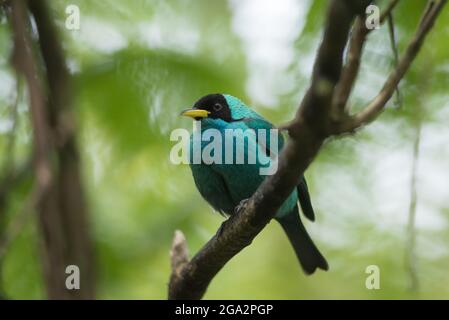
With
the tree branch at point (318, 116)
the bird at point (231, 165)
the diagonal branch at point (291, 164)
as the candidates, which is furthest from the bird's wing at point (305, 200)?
the tree branch at point (318, 116)

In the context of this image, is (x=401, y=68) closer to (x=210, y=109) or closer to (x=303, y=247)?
(x=210, y=109)

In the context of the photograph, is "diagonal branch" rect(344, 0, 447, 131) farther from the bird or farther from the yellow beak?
the yellow beak

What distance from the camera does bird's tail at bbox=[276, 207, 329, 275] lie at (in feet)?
17.6

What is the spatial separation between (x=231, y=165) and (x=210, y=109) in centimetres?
46

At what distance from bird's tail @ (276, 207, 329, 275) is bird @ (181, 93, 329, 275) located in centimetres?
17

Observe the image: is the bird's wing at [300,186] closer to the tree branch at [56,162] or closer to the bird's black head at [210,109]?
the bird's black head at [210,109]

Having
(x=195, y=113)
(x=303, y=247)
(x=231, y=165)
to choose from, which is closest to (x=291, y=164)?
(x=231, y=165)

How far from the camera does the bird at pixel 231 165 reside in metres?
4.89

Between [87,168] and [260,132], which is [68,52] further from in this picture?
[260,132]

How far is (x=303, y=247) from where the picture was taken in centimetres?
539

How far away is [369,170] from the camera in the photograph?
5156 millimetres

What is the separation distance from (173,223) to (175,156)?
26.9 inches

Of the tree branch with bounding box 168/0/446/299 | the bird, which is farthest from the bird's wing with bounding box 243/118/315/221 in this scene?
the tree branch with bounding box 168/0/446/299
